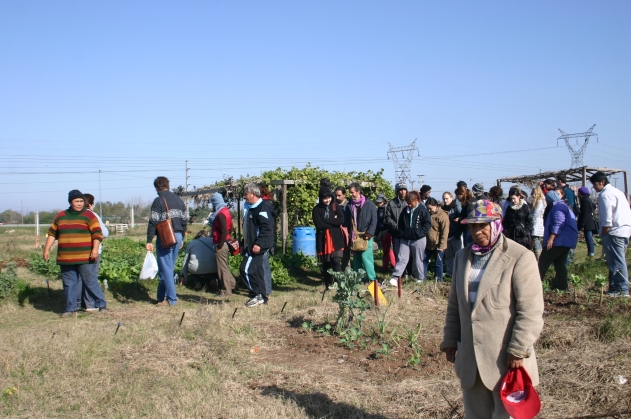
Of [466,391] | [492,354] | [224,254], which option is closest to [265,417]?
[466,391]

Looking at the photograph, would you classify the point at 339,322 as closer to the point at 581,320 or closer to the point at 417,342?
the point at 417,342

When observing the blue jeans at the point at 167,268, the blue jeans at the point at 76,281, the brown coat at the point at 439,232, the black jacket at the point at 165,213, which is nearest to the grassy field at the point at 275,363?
the blue jeans at the point at 76,281

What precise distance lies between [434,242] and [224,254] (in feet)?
11.6

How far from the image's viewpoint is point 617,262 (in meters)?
7.75

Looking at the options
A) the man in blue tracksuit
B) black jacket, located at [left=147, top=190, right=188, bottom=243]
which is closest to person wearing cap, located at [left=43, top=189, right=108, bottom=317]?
black jacket, located at [left=147, top=190, right=188, bottom=243]

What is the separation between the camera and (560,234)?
8.20 meters

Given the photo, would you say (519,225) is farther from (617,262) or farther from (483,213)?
(483,213)

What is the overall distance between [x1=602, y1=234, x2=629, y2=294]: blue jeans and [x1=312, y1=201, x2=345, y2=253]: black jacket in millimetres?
3920

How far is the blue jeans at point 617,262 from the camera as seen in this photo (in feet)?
25.4

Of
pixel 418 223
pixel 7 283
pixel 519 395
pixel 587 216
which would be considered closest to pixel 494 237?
pixel 519 395

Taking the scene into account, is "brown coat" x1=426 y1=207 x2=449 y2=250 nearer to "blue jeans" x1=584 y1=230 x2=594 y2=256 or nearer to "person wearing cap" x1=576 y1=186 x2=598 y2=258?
"person wearing cap" x1=576 y1=186 x2=598 y2=258

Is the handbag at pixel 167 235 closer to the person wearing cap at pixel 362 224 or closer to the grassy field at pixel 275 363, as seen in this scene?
the grassy field at pixel 275 363

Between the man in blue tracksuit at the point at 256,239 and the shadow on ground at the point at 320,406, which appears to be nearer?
the shadow on ground at the point at 320,406

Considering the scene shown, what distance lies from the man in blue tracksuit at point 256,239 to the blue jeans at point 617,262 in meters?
4.57
